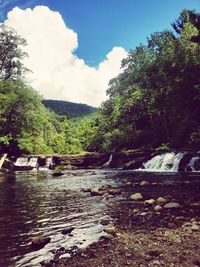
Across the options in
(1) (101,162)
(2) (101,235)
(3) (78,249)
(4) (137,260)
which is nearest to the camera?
(4) (137,260)

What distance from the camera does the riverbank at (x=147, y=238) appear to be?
807cm

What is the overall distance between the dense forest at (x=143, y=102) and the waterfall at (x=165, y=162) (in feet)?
19.5

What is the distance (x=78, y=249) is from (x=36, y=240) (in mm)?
1353

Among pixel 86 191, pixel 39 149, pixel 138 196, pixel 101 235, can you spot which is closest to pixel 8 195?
pixel 86 191

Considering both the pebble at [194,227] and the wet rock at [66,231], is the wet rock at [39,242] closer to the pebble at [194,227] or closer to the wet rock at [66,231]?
the wet rock at [66,231]

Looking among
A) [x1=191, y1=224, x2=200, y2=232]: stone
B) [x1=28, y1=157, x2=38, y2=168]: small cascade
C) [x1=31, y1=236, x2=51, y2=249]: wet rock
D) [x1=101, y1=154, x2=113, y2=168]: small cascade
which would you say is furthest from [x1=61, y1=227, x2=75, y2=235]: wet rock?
[x1=28, y1=157, x2=38, y2=168]: small cascade

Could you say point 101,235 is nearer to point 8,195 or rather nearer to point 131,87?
point 8,195

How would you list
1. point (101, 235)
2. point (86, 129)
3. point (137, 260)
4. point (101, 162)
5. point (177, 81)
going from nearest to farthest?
point (137, 260), point (101, 235), point (177, 81), point (101, 162), point (86, 129)

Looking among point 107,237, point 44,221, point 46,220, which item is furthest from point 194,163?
point 107,237

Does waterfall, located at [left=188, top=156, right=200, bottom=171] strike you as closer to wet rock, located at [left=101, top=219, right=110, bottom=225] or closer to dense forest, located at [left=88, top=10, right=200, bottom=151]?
dense forest, located at [left=88, top=10, right=200, bottom=151]

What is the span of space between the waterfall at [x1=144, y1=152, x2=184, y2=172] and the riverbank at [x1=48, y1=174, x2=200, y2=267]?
65.1ft

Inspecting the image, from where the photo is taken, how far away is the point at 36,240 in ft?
32.0

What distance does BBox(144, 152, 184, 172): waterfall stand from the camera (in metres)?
35.7

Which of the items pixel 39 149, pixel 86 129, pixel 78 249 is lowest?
pixel 78 249
